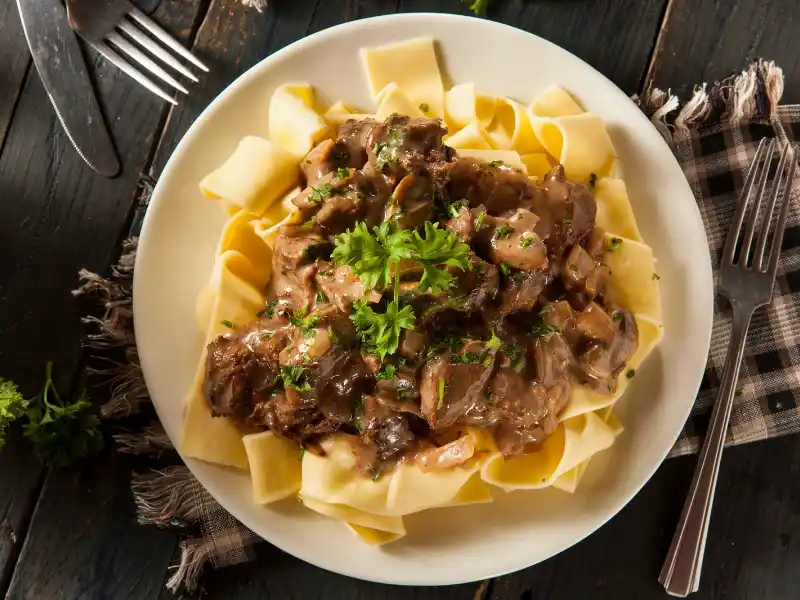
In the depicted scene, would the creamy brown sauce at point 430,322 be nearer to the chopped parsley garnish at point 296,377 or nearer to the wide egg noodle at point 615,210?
the chopped parsley garnish at point 296,377

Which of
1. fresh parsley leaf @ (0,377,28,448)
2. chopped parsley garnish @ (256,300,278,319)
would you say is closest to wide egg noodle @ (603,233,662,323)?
chopped parsley garnish @ (256,300,278,319)

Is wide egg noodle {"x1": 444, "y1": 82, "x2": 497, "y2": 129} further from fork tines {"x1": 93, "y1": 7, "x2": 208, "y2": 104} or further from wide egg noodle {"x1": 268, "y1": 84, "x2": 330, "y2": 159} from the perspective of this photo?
fork tines {"x1": 93, "y1": 7, "x2": 208, "y2": 104}

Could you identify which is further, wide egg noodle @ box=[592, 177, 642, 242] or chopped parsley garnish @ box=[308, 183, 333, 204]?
wide egg noodle @ box=[592, 177, 642, 242]

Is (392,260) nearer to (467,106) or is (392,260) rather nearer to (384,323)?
(384,323)

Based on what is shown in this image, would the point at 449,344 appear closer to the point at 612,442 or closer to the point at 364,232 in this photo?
the point at 364,232

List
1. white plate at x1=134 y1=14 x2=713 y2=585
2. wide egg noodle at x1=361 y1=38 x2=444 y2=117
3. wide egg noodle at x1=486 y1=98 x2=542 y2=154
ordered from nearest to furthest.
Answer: white plate at x1=134 y1=14 x2=713 y2=585 < wide egg noodle at x1=361 y1=38 x2=444 y2=117 < wide egg noodle at x1=486 y1=98 x2=542 y2=154

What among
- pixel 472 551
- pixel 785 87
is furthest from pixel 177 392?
pixel 785 87

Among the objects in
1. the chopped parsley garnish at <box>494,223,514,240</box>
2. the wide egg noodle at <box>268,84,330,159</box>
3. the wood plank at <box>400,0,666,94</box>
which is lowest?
the chopped parsley garnish at <box>494,223,514,240</box>
